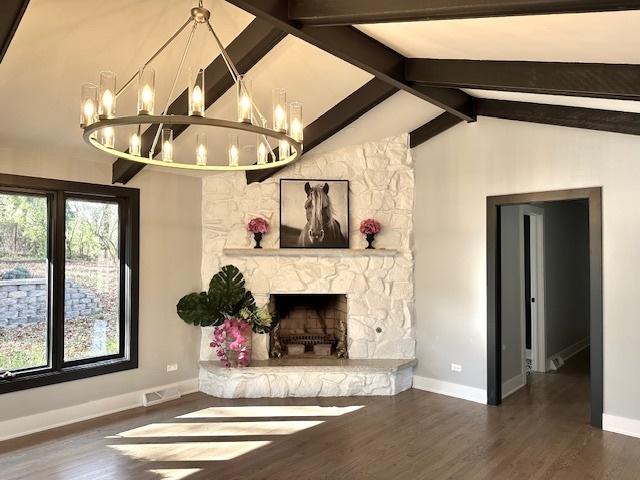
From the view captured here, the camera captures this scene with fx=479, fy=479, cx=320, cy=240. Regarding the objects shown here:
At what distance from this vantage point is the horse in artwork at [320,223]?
5.50m

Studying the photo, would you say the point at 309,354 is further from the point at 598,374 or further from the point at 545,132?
the point at 545,132

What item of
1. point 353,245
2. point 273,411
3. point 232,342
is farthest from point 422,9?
point 232,342

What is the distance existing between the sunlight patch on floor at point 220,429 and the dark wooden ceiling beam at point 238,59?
2.52 metres

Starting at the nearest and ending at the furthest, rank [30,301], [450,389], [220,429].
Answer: [220,429] → [30,301] → [450,389]

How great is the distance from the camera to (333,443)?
3.87m

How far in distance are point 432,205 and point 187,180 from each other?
2.80m

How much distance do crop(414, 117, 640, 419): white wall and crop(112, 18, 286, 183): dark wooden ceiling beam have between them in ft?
8.83

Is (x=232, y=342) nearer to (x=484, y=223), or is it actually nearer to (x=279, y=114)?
(x=484, y=223)

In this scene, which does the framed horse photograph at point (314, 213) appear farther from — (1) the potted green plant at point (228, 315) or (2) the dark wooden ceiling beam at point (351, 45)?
(2) the dark wooden ceiling beam at point (351, 45)

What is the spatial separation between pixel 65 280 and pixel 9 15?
274 centimetres

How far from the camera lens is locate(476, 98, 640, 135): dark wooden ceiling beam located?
3.88m

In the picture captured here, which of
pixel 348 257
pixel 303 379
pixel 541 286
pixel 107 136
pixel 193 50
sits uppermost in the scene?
pixel 193 50

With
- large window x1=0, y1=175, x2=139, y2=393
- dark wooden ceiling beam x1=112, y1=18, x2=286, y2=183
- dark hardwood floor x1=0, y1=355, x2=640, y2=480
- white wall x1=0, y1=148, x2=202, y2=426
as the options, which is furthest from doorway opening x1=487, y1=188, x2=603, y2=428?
large window x1=0, y1=175, x2=139, y2=393

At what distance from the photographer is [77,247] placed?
182 inches
